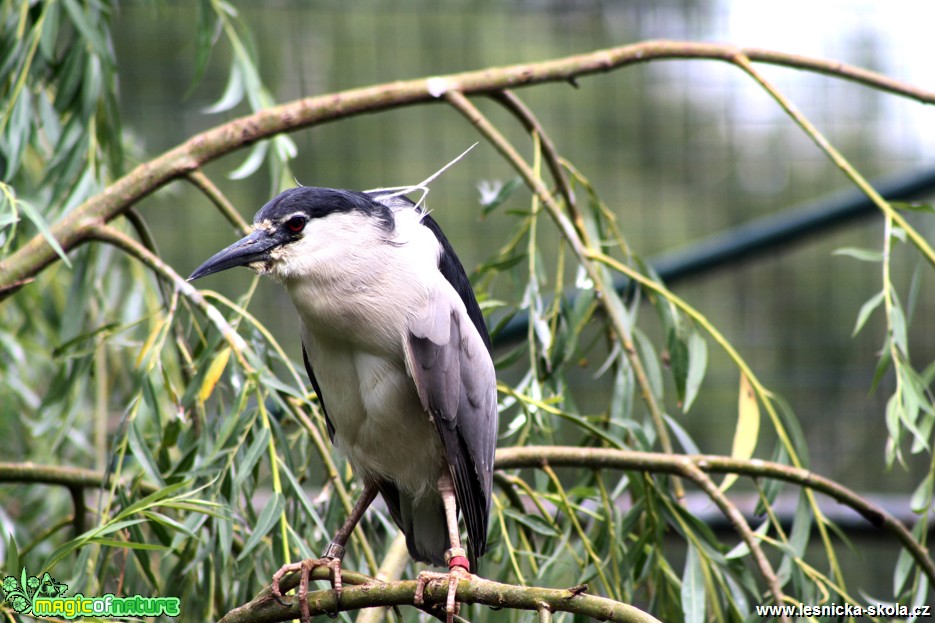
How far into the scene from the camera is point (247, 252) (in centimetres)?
130

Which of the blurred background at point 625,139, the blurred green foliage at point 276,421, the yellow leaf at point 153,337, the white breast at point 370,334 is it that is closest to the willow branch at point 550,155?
the blurred green foliage at point 276,421

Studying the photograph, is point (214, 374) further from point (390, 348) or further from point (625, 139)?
point (625, 139)

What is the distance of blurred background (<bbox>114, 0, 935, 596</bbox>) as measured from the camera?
4078 millimetres

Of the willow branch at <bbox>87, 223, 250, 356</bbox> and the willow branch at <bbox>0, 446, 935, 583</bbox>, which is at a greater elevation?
the willow branch at <bbox>87, 223, 250, 356</bbox>

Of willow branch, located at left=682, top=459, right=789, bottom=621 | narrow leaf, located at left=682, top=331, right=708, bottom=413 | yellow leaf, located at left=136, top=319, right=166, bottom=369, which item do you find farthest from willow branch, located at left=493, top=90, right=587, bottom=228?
yellow leaf, located at left=136, top=319, right=166, bottom=369

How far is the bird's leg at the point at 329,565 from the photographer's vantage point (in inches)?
47.6

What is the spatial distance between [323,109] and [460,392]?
0.59 m

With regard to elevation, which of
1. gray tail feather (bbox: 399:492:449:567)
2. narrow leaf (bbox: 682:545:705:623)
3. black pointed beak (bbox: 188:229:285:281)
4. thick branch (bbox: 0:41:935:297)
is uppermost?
thick branch (bbox: 0:41:935:297)

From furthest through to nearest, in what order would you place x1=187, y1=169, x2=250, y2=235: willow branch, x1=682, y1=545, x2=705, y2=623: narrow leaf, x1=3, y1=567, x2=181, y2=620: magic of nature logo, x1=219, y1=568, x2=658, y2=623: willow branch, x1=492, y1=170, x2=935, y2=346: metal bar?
x1=492, y1=170, x2=935, y2=346: metal bar
x1=187, y1=169, x2=250, y2=235: willow branch
x1=682, y1=545, x2=705, y2=623: narrow leaf
x1=3, y1=567, x2=181, y2=620: magic of nature logo
x1=219, y1=568, x2=658, y2=623: willow branch

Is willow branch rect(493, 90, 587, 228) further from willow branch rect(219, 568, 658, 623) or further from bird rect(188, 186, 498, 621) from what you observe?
willow branch rect(219, 568, 658, 623)

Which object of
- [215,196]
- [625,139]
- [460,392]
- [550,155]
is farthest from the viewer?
[625,139]

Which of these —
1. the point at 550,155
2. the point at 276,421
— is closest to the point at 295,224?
the point at 276,421

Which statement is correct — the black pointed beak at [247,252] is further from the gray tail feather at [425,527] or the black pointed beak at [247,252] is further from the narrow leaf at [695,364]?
the narrow leaf at [695,364]

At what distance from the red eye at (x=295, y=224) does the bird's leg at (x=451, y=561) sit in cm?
43
